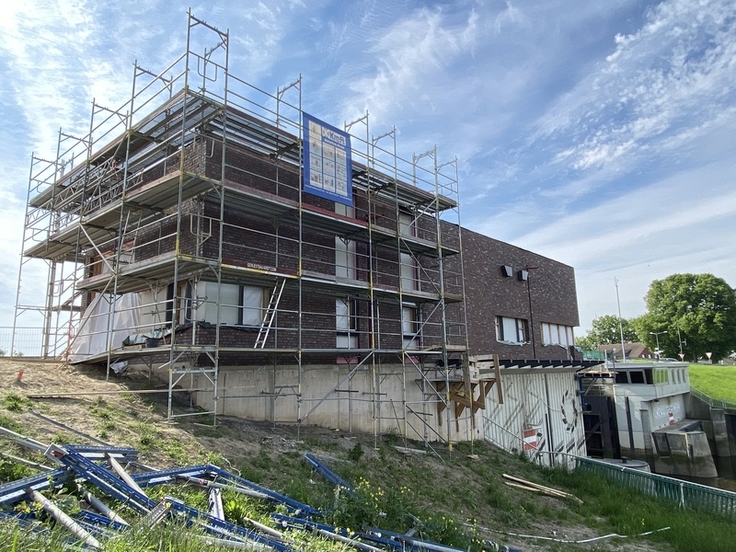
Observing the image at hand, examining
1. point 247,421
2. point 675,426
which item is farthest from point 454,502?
point 675,426

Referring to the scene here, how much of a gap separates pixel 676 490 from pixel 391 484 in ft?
30.0

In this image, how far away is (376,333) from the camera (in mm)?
15883

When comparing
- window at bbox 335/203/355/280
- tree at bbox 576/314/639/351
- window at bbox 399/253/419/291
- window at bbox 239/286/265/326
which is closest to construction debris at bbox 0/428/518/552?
window at bbox 239/286/265/326

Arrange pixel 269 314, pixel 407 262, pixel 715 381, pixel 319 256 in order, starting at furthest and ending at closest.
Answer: pixel 715 381 < pixel 407 262 < pixel 319 256 < pixel 269 314

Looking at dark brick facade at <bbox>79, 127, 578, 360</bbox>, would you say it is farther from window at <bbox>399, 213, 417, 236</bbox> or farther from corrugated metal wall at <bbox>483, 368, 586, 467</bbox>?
corrugated metal wall at <bbox>483, 368, 586, 467</bbox>

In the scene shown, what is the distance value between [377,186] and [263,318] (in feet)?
20.0

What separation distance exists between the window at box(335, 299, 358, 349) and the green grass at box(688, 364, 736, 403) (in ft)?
125

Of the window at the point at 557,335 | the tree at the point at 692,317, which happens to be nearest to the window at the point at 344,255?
the window at the point at 557,335

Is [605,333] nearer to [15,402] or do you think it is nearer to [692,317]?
[692,317]

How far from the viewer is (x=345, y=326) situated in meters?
15.3

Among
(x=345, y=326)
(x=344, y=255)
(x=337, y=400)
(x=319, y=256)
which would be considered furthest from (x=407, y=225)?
(x=337, y=400)

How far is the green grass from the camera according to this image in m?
42.8

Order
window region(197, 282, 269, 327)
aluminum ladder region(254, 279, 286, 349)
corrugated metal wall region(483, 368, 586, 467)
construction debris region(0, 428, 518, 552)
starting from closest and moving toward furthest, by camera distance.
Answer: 1. construction debris region(0, 428, 518, 552)
2. window region(197, 282, 269, 327)
3. aluminum ladder region(254, 279, 286, 349)
4. corrugated metal wall region(483, 368, 586, 467)

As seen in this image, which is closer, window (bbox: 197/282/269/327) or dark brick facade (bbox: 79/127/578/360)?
window (bbox: 197/282/269/327)
